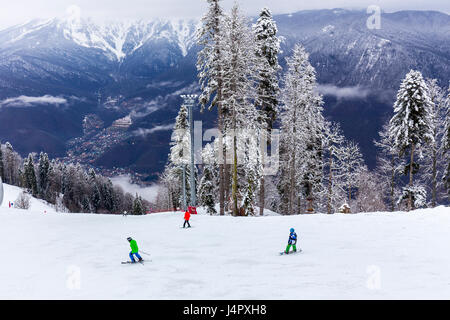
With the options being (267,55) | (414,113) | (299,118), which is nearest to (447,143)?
(414,113)

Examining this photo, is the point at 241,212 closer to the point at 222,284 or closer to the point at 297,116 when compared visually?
the point at 297,116

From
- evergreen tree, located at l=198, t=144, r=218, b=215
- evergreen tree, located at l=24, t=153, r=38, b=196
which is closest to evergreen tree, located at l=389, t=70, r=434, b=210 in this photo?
evergreen tree, located at l=198, t=144, r=218, b=215

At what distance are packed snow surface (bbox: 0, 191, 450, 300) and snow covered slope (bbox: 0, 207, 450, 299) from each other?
4 centimetres

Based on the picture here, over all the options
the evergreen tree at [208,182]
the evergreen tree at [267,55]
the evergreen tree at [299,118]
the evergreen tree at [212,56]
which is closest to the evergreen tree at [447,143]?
the evergreen tree at [299,118]

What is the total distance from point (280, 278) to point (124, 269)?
5652 mm

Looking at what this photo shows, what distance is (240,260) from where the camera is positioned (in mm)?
12492

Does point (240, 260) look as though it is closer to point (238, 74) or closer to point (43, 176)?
point (238, 74)

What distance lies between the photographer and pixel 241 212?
26.6 meters

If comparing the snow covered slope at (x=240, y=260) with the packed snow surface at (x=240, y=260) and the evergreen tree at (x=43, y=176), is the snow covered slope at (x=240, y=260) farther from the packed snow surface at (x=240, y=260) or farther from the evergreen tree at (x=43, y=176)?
the evergreen tree at (x=43, y=176)

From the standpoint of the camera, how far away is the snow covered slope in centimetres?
A: 914

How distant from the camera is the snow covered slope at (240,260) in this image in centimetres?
914

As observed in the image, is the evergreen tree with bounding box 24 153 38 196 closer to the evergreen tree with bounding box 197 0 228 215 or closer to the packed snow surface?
the packed snow surface
